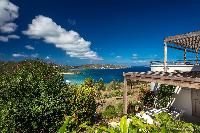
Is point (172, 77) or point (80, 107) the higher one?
point (172, 77)

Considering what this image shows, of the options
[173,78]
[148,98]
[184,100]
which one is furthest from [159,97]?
[173,78]

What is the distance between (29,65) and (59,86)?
3161 millimetres

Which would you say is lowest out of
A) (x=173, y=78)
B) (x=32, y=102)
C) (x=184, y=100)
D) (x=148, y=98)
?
(x=148, y=98)

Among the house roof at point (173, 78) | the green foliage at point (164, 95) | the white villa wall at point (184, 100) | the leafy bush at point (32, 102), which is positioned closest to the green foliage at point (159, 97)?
the green foliage at point (164, 95)

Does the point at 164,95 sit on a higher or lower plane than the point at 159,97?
higher

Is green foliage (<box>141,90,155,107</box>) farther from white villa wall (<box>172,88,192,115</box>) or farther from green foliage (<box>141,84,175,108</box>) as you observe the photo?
A: white villa wall (<box>172,88,192,115</box>)

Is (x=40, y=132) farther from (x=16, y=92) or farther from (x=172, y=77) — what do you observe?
(x=172, y=77)

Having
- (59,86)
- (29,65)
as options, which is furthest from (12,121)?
(29,65)

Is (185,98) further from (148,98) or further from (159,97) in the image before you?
(148,98)

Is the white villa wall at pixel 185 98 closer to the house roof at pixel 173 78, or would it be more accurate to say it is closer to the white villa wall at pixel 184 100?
the white villa wall at pixel 184 100

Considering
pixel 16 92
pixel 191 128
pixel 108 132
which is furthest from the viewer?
pixel 16 92

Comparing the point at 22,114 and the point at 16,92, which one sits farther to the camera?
the point at 16,92

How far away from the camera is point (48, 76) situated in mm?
11781

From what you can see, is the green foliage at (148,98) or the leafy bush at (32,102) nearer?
the leafy bush at (32,102)
